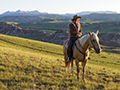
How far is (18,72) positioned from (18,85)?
1853 millimetres

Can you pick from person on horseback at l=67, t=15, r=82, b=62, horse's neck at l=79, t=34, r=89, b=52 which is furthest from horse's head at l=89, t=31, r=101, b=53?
person on horseback at l=67, t=15, r=82, b=62

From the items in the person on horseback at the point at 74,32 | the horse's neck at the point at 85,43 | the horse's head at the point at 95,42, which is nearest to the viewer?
the horse's head at the point at 95,42

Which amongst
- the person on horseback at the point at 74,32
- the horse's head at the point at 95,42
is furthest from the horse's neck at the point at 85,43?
the person on horseback at the point at 74,32

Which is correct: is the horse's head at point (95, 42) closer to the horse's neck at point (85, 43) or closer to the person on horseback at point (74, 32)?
the horse's neck at point (85, 43)

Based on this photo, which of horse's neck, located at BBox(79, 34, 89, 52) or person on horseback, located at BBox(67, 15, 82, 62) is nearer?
horse's neck, located at BBox(79, 34, 89, 52)

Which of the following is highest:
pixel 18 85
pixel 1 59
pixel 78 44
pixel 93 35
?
pixel 93 35

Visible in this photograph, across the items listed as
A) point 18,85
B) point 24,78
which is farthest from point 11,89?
point 24,78

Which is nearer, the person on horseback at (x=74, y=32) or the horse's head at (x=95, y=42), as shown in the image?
the horse's head at (x=95, y=42)

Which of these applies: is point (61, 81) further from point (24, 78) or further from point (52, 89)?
point (24, 78)

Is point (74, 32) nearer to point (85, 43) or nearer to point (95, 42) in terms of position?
point (85, 43)

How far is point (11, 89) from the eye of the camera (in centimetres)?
679

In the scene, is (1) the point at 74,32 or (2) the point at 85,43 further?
(1) the point at 74,32

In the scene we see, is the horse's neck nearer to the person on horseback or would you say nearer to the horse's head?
the horse's head

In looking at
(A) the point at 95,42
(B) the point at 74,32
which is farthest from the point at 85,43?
(B) the point at 74,32
